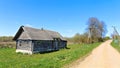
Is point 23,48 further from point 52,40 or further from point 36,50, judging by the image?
point 52,40

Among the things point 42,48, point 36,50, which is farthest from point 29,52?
point 42,48

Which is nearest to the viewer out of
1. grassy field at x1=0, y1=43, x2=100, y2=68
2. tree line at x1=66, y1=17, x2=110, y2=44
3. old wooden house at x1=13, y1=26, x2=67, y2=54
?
grassy field at x1=0, y1=43, x2=100, y2=68

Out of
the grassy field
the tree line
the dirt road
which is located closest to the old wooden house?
the grassy field

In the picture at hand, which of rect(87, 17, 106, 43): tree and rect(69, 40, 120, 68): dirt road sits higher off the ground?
rect(87, 17, 106, 43): tree

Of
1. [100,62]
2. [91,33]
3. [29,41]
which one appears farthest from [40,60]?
[91,33]

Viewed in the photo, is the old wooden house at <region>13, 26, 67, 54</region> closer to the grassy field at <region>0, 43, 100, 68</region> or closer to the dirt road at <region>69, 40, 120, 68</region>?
the grassy field at <region>0, 43, 100, 68</region>

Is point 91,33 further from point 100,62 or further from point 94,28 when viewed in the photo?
point 100,62

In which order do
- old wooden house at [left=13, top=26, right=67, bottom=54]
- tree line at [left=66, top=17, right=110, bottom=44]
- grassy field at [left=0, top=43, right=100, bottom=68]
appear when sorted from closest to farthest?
1. grassy field at [left=0, top=43, right=100, bottom=68]
2. old wooden house at [left=13, top=26, right=67, bottom=54]
3. tree line at [left=66, top=17, right=110, bottom=44]

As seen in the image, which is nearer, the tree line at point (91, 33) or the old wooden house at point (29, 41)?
the old wooden house at point (29, 41)

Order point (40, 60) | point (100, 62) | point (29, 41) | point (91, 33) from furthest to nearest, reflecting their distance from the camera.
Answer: point (91, 33) < point (29, 41) < point (40, 60) < point (100, 62)

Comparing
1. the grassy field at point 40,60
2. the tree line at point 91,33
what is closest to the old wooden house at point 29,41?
the grassy field at point 40,60

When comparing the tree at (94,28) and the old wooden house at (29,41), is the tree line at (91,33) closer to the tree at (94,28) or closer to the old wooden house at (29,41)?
the tree at (94,28)

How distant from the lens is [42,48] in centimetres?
3591

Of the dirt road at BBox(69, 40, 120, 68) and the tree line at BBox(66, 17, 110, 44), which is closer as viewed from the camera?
the dirt road at BBox(69, 40, 120, 68)
